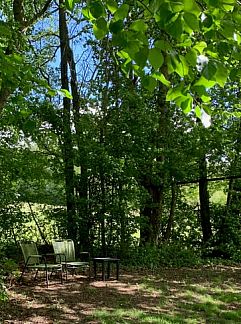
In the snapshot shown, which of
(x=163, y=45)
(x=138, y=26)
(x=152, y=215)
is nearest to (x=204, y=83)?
(x=163, y=45)

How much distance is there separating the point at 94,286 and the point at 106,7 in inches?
228

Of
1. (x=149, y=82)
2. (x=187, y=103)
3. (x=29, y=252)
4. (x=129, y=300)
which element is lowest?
(x=129, y=300)

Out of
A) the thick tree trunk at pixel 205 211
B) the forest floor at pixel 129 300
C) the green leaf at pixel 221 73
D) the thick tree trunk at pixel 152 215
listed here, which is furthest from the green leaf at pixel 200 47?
the thick tree trunk at pixel 205 211

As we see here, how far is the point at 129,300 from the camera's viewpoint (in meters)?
6.29

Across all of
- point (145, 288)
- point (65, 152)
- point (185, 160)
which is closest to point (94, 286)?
point (145, 288)

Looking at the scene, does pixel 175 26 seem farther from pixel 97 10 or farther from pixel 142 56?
pixel 97 10

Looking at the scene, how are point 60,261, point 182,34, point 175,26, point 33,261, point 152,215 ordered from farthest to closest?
point 152,215 → point 60,261 → point 33,261 → point 182,34 → point 175,26

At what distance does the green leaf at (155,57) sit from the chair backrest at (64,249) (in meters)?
6.51

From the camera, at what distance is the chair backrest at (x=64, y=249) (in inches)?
314

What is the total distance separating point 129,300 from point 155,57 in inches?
201

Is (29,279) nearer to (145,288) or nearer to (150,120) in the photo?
(145,288)

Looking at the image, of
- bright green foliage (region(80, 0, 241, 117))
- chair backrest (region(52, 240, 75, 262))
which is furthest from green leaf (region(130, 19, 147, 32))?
chair backrest (region(52, 240, 75, 262))

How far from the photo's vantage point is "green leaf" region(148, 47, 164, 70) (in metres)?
1.71

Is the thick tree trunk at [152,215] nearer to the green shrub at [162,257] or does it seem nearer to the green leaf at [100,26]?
the green shrub at [162,257]
